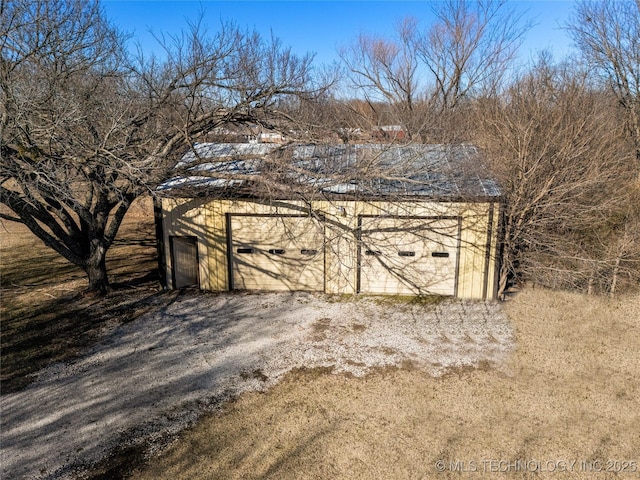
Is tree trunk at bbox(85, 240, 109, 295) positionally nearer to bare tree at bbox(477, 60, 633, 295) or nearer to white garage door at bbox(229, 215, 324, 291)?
white garage door at bbox(229, 215, 324, 291)

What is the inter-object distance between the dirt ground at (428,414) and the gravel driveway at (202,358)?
31 cm

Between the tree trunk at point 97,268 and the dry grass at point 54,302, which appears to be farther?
the tree trunk at point 97,268

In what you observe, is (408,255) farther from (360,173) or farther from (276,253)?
(276,253)

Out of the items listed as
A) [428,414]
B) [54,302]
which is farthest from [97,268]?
[428,414]

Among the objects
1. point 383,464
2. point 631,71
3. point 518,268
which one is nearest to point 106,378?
point 383,464

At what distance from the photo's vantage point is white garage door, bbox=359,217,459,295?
9977mm

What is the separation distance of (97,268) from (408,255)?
711 centimetres

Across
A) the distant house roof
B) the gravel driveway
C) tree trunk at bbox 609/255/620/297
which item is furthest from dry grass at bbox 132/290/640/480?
the distant house roof

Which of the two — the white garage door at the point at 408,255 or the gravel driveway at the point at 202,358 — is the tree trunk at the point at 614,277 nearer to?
the gravel driveway at the point at 202,358

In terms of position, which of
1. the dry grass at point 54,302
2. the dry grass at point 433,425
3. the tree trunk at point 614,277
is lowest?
the dry grass at point 433,425

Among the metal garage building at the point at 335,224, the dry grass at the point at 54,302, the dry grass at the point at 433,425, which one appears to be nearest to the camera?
the dry grass at the point at 433,425

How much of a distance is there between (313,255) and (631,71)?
17760mm

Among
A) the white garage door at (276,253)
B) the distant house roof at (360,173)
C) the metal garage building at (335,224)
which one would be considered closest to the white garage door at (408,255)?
the metal garage building at (335,224)

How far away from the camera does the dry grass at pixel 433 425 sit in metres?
5.02
